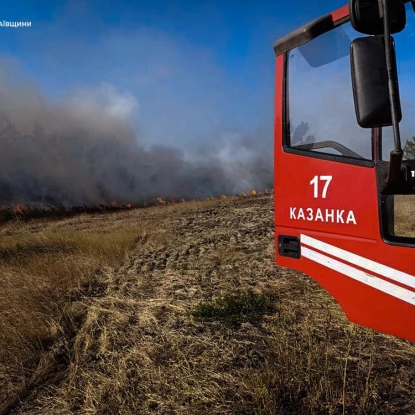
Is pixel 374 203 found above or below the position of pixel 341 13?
below

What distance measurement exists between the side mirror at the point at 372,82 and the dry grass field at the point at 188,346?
→ 4.83ft

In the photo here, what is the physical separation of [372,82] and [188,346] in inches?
98.3

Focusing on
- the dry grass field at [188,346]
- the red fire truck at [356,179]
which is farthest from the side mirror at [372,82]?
the dry grass field at [188,346]

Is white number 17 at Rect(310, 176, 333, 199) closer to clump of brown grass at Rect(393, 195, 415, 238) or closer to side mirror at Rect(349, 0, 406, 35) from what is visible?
clump of brown grass at Rect(393, 195, 415, 238)

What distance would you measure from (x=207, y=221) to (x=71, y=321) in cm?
757

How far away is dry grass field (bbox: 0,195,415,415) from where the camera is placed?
2295 mm

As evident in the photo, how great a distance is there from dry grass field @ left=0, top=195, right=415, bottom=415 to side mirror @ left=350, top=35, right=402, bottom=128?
1.47 meters

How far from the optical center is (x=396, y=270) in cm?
169

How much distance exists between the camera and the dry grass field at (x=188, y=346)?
2295mm

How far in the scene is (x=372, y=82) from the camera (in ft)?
4.83

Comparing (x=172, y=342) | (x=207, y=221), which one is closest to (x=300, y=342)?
(x=172, y=342)

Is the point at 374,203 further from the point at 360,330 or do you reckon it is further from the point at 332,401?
the point at 360,330

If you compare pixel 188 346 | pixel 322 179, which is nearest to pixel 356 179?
pixel 322 179

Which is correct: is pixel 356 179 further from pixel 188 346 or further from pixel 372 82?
pixel 188 346
